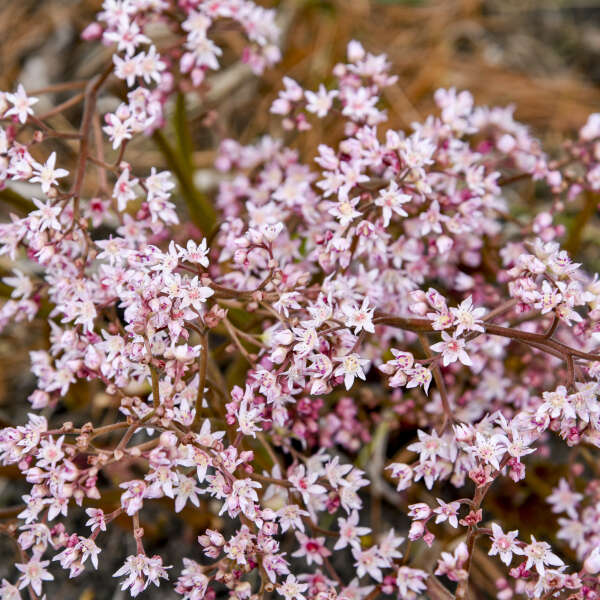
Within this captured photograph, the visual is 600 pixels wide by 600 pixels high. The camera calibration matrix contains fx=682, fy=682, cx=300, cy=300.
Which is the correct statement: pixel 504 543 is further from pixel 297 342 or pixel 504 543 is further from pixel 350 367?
pixel 297 342

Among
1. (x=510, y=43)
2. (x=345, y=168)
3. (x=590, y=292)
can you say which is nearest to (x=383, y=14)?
(x=510, y=43)

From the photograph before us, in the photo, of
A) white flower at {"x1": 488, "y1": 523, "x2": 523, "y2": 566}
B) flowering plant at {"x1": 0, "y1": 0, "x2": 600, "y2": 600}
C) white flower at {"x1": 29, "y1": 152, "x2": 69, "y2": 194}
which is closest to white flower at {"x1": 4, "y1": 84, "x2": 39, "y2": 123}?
flowering plant at {"x1": 0, "y1": 0, "x2": 600, "y2": 600}

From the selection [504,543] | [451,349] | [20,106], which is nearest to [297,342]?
[451,349]

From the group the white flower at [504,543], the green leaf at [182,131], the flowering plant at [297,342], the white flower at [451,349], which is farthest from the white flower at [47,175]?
the white flower at [504,543]

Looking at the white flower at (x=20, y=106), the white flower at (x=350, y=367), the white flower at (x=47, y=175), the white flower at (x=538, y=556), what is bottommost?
the white flower at (x=538, y=556)

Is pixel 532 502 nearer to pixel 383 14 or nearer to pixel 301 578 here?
pixel 301 578

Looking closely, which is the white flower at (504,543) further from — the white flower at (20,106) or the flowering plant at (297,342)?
the white flower at (20,106)

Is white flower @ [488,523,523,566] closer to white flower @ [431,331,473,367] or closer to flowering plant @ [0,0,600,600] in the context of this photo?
flowering plant @ [0,0,600,600]

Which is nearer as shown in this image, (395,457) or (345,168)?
(345,168)
